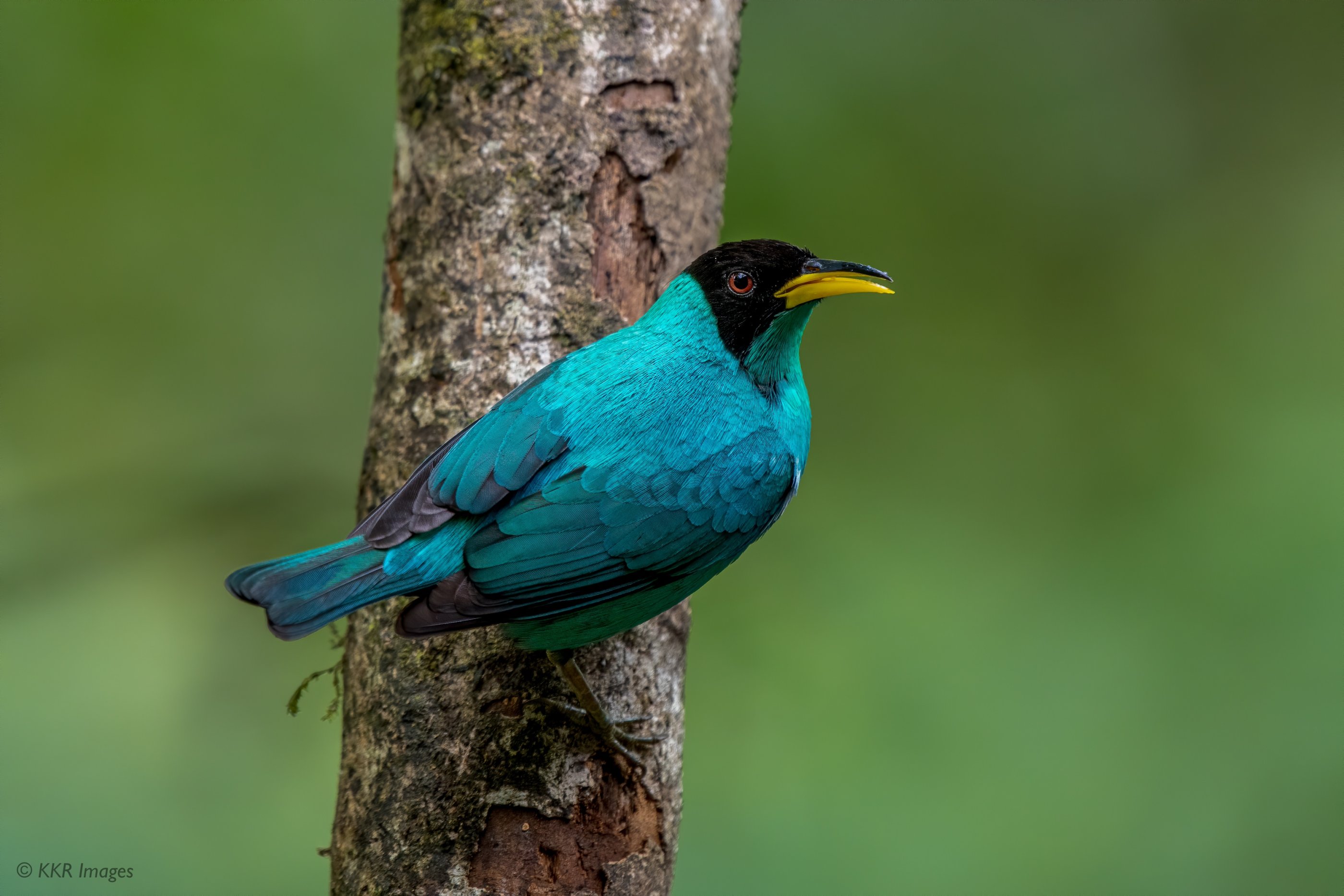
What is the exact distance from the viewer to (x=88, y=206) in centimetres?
498

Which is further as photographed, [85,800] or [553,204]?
[85,800]

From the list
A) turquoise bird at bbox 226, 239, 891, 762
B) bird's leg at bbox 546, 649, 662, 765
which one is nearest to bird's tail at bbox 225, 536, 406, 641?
turquoise bird at bbox 226, 239, 891, 762

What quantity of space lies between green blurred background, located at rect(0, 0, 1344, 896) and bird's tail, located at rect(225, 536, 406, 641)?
1.97 m

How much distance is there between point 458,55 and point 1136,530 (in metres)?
3.54

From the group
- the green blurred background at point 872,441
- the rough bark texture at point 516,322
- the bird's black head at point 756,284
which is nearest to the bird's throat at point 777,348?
the bird's black head at point 756,284

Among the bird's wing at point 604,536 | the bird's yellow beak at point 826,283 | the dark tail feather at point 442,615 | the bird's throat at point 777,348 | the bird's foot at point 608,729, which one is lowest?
the bird's foot at point 608,729

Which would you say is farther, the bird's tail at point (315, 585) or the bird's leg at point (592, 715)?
the bird's leg at point (592, 715)

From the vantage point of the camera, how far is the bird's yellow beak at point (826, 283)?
2982mm

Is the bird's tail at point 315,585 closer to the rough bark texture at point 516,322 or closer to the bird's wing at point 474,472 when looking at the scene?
the bird's wing at point 474,472

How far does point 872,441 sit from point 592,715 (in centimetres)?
276

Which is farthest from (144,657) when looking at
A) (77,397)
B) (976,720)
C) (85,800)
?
(976,720)

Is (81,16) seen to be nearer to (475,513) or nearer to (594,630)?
(475,513)

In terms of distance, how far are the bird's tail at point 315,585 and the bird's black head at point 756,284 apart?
3.92 feet

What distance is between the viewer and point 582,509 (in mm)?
2596
